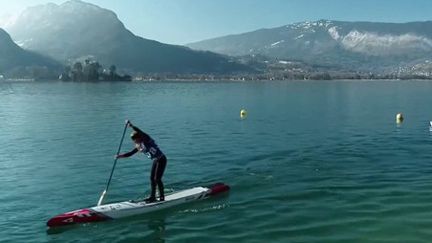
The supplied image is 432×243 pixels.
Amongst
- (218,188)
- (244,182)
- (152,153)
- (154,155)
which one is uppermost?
(152,153)

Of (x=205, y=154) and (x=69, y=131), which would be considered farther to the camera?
(x=69, y=131)

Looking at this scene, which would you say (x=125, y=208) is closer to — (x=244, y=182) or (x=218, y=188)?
(x=218, y=188)

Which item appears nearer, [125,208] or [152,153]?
[125,208]

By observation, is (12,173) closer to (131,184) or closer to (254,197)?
(131,184)

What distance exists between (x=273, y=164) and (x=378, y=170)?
7.17 metres

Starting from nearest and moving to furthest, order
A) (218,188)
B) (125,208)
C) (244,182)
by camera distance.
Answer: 1. (125,208)
2. (218,188)
3. (244,182)

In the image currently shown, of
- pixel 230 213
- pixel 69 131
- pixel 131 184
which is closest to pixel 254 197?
pixel 230 213

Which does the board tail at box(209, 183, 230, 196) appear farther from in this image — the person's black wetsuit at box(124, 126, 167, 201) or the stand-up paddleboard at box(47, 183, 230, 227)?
the person's black wetsuit at box(124, 126, 167, 201)

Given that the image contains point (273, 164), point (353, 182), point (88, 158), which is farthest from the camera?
point (88, 158)

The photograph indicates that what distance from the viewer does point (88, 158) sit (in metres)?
38.6

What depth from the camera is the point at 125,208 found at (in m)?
23.1

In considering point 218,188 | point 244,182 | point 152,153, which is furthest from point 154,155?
point 244,182

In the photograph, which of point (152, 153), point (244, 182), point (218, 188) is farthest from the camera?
point (244, 182)

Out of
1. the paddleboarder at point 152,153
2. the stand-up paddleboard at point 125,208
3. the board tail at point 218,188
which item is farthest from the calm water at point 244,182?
the paddleboarder at point 152,153
